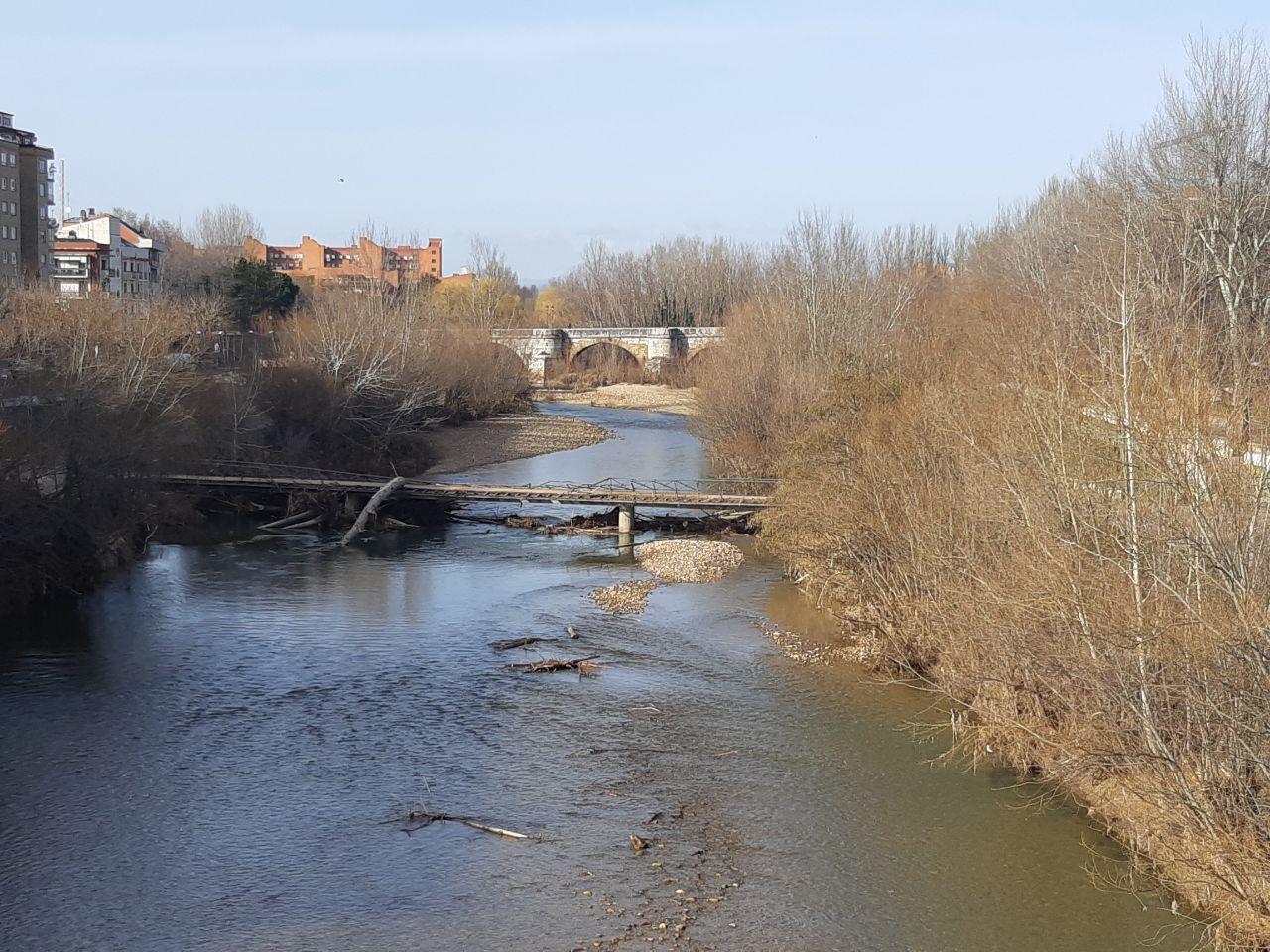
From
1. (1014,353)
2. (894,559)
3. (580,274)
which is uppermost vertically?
(580,274)

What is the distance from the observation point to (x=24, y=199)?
236ft

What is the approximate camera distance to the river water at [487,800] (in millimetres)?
13156

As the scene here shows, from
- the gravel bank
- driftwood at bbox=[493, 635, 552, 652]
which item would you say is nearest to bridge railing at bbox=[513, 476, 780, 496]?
driftwood at bbox=[493, 635, 552, 652]

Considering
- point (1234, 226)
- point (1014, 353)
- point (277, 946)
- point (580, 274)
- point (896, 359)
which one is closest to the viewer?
point (277, 946)

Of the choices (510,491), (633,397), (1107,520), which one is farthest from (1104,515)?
(633,397)

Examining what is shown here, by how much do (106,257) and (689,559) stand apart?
6989cm

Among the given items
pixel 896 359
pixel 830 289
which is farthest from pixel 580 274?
pixel 896 359

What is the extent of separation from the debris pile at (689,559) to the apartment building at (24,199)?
4794cm

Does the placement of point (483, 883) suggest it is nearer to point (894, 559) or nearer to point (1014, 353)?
point (894, 559)

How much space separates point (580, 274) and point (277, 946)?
349 feet

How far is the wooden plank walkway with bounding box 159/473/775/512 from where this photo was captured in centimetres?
3541

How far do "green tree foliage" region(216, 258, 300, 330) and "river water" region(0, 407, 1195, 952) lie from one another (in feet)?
138

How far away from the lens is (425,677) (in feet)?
70.0

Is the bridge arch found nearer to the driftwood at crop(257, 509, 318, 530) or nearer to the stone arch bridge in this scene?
the stone arch bridge
